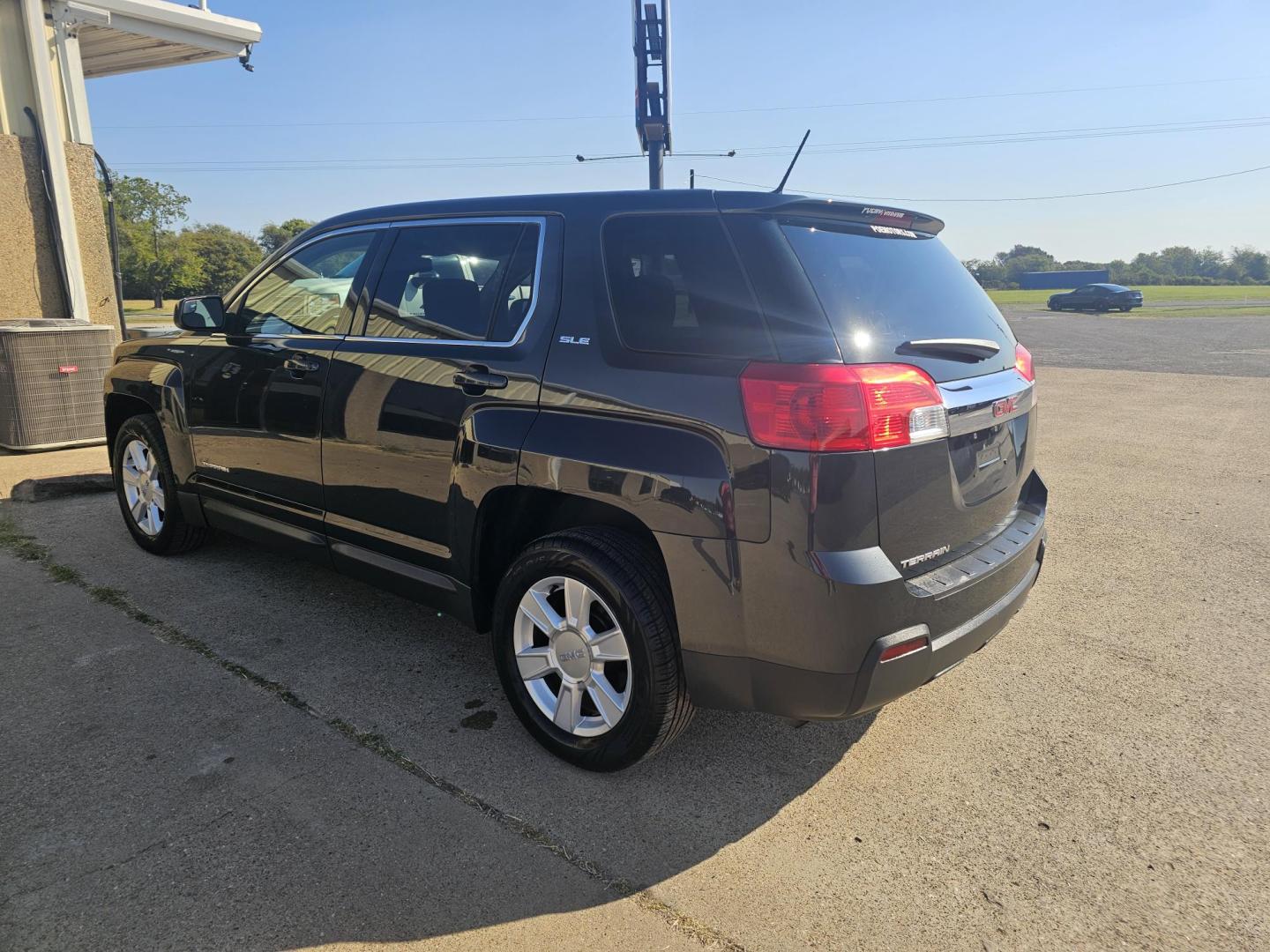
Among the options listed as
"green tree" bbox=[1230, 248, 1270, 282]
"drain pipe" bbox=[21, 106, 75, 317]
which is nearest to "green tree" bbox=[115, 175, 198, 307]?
"drain pipe" bbox=[21, 106, 75, 317]

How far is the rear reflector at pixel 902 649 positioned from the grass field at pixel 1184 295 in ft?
183

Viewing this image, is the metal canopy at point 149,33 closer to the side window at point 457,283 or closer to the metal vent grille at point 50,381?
the metal vent grille at point 50,381

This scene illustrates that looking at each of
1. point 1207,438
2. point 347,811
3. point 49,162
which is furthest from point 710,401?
point 49,162

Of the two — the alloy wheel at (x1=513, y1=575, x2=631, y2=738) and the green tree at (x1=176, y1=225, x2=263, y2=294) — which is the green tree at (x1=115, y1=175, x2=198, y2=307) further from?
the alloy wheel at (x1=513, y1=575, x2=631, y2=738)

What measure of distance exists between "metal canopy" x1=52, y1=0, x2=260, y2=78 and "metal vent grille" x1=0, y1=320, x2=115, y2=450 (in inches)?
140

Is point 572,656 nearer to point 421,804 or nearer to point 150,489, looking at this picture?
point 421,804

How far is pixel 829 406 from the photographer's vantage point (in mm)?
2268

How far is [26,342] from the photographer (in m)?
7.32

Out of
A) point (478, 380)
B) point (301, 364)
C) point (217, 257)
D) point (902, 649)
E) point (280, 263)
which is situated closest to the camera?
point (902, 649)

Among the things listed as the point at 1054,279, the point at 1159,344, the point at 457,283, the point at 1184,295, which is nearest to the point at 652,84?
the point at 1159,344

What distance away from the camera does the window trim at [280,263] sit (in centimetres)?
363

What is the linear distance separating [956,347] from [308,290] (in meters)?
2.82

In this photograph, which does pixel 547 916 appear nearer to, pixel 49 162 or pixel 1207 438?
pixel 1207 438

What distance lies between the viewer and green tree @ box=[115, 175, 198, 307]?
6406cm
